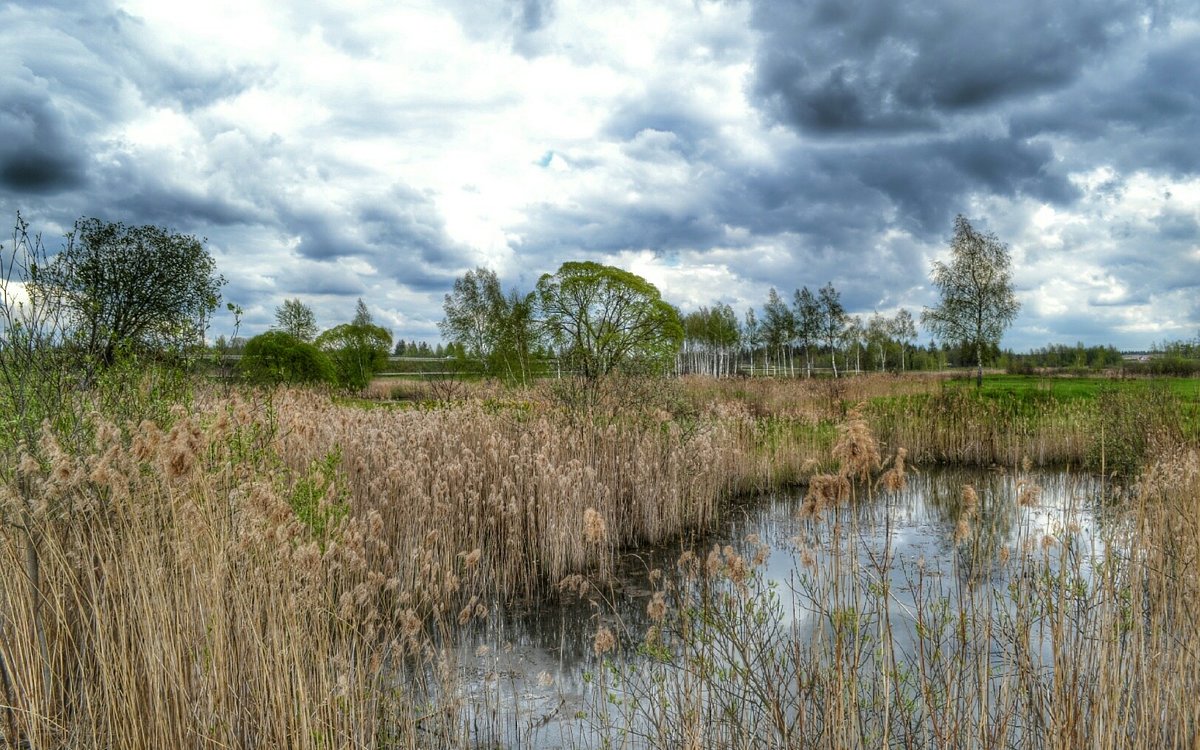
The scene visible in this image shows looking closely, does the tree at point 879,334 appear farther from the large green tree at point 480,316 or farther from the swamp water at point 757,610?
the swamp water at point 757,610

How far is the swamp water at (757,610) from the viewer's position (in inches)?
135

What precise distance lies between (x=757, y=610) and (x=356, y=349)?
4426 centimetres

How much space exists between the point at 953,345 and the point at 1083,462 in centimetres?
3868

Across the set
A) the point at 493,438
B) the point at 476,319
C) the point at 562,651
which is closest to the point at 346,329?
the point at 476,319

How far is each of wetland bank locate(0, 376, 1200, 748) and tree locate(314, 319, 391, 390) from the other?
101ft

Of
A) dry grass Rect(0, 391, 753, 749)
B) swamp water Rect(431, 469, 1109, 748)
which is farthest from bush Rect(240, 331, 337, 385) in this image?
dry grass Rect(0, 391, 753, 749)

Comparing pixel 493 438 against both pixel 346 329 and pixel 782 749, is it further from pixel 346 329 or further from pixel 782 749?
pixel 346 329

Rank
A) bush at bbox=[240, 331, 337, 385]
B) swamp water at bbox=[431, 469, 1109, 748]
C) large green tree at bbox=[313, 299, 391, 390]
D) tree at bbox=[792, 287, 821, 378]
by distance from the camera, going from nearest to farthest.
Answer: swamp water at bbox=[431, 469, 1109, 748], bush at bbox=[240, 331, 337, 385], large green tree at bbox=[313, 299, 391, 390], tree at bbox=[792, 287, 821, 378]

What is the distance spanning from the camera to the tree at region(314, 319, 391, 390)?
4228 centimetres

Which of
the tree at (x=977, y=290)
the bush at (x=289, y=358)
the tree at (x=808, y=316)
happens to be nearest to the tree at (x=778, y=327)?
the tree at (x=808, y=316)

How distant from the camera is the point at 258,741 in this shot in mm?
3133

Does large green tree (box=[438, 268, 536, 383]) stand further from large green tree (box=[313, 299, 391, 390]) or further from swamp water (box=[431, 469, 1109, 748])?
swamp water (box=[431, 469, 1109, 748])

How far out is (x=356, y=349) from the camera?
45.9 m

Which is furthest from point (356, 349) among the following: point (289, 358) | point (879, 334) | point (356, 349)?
point (879, 334)
